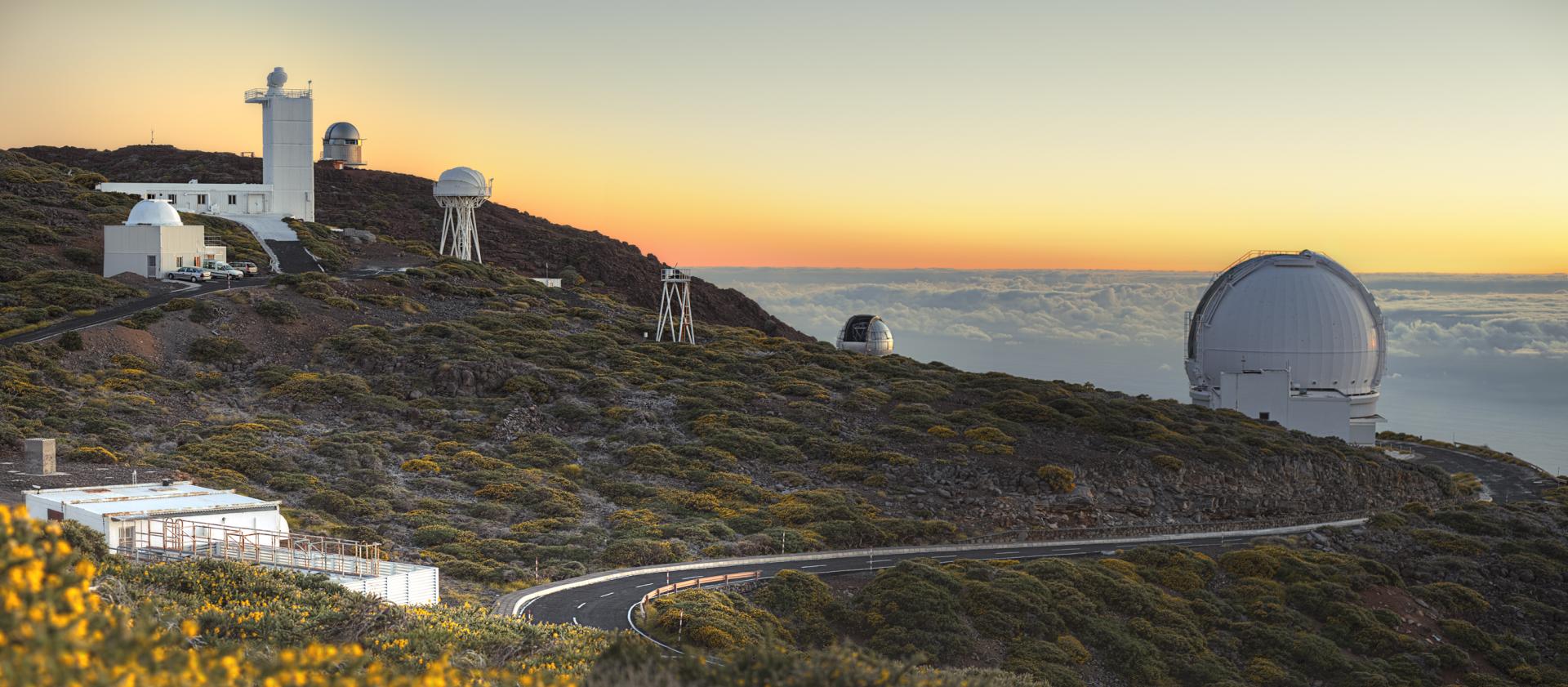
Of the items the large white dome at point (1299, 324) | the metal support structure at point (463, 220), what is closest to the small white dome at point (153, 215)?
the metal support structure at point (463, 220)

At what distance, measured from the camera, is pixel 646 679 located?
11422 mm

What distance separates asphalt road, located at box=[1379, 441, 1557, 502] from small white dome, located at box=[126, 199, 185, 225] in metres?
66.2

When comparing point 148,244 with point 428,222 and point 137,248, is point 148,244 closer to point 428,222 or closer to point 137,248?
point 137,248

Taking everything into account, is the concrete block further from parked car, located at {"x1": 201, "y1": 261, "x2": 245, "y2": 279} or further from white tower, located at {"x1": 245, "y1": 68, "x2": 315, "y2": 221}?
white tower, located at {"x1": 245, "y1": 68, "x2": 315, "y2": 221}

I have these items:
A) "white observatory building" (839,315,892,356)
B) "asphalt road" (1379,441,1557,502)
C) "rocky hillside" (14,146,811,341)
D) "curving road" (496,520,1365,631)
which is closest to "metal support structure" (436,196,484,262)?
"rocky hillside" (14,146,811,341)

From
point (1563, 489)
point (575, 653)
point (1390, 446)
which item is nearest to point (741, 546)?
point (575, 653)

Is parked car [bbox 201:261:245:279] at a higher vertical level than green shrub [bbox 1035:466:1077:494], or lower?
higher

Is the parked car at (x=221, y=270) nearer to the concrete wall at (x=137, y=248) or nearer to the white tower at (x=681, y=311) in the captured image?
the concrete wall at (x=137, y=248)

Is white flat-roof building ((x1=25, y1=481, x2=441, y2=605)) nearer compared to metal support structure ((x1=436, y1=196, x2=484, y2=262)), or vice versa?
white flat-roof building ((x1=25, y1=481, x2=441, y2=605))

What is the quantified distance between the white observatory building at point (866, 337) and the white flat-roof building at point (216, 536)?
5450 cm

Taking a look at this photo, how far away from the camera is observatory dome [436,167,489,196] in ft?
260

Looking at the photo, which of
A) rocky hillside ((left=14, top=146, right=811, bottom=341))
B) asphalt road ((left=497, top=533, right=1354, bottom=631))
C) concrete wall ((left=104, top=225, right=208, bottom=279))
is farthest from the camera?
rocky hillside ((left=14, top=146, right=811, bottom=341))

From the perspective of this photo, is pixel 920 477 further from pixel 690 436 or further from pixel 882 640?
pixel 882 640

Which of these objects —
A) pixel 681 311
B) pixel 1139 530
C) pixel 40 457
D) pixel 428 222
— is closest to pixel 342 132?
pixel 428 222
